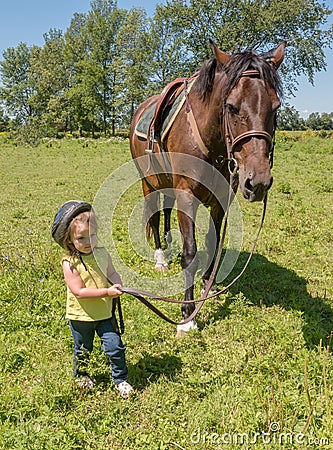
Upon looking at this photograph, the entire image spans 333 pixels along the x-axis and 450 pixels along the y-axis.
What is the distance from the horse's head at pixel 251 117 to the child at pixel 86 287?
3.79 ft

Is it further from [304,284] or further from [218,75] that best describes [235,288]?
[218,75]

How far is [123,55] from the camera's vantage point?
46000mm

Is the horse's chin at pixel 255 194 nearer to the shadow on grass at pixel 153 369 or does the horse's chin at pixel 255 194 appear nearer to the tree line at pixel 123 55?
the shadow on grass at pixel 153 369

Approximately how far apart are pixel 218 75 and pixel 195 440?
279 cm

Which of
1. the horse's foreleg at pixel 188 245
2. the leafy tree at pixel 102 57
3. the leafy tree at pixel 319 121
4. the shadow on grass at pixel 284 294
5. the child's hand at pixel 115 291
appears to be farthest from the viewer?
the leafy tree at pixel 319 121

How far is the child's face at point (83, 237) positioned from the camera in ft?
8.60

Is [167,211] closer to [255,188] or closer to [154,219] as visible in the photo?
[154,219]

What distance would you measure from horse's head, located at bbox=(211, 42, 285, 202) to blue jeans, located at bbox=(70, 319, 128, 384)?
55.3 inches

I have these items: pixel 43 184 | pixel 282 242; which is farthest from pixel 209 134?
pixel 43 184

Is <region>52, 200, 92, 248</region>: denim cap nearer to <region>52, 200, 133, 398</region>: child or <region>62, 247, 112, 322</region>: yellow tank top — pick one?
<region>52, 200, 133, 398</region>: child

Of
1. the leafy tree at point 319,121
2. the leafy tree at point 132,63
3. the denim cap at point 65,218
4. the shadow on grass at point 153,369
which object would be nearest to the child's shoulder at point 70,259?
the denim cap at point 65,218

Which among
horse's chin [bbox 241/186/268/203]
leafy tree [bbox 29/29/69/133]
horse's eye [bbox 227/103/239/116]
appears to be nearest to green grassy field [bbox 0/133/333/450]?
horse's chin [bbox 241/186/268/203]

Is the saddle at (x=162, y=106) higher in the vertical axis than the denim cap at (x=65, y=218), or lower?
higher

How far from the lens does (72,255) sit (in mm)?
2740
